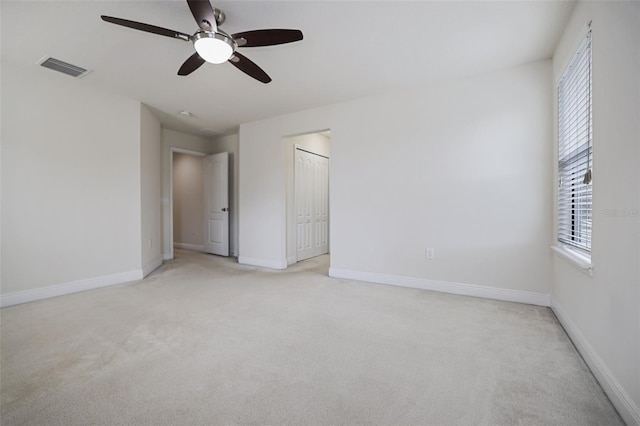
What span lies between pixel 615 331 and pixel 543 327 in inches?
38.3

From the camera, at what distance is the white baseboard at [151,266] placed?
13.3 ft

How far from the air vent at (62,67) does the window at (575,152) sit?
14.7 feet

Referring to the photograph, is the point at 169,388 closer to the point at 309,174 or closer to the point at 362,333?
the point at 362,333

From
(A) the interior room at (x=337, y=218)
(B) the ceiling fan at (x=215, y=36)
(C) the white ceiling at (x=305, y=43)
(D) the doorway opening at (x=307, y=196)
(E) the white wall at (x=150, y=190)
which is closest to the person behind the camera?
(A) the interior room at (x=337, y=218)

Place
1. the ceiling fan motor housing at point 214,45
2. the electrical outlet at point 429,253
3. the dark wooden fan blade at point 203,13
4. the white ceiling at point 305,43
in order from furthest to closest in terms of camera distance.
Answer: the electrical outlet at point 429,253 → the white ceiling at point 305,43 → the ceiling fan motor housing at point 214,45 → the dark wooden fan blade at point 203,13

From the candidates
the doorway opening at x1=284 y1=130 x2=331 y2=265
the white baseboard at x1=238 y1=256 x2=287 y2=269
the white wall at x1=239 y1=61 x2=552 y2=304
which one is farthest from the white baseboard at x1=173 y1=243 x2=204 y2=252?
the white wall at x1=239 y1=61 x2=552 y2=304

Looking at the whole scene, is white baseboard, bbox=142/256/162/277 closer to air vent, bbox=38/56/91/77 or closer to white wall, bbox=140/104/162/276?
white wall, bbox=140/104/162/276

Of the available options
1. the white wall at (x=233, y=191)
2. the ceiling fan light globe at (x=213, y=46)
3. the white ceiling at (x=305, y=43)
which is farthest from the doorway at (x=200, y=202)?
the ceiling fan light globe at (x=213, y=46)

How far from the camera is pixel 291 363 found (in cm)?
183

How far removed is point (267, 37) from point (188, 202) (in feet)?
18.0

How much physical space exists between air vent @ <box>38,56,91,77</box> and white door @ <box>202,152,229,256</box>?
2720mm

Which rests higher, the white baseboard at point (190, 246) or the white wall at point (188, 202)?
the white wall at point (188, 202)

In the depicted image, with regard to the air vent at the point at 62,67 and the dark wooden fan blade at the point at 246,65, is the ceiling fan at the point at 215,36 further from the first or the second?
the air vent at the point at 62,67

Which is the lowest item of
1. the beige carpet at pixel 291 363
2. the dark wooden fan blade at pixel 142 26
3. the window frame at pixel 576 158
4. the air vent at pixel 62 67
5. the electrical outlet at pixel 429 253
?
the beige carpet at pixel 291 363
